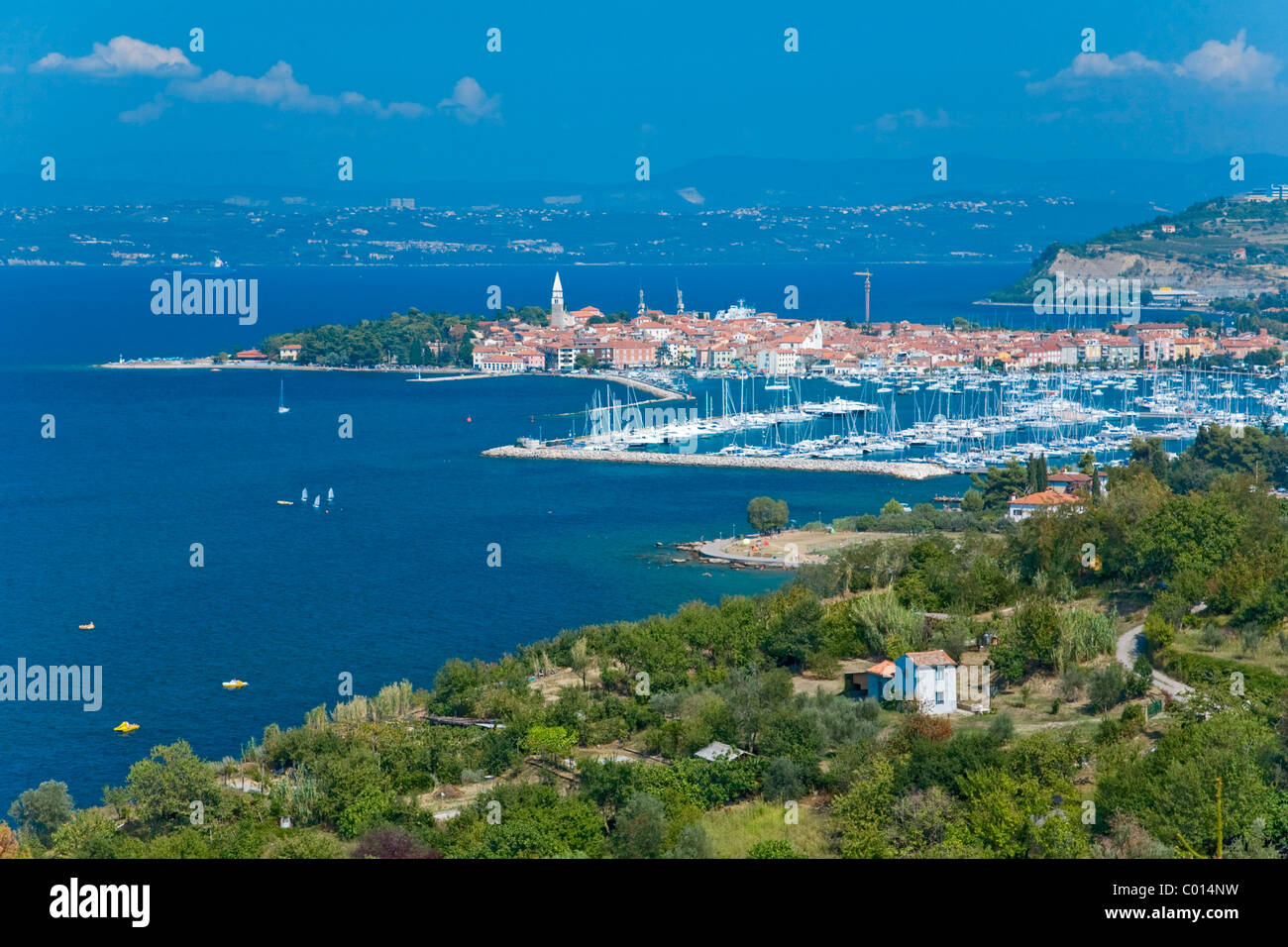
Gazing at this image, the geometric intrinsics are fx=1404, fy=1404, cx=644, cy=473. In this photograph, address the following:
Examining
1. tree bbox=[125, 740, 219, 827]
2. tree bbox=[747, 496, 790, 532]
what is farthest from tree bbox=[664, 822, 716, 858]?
tree bbox=[747, 496, 790, 532]

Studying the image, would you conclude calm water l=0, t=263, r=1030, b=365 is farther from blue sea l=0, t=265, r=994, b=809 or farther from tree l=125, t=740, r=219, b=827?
tree l=125, t=740, r=219, b=827

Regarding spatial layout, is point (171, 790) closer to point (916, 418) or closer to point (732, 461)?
point (732, 461)

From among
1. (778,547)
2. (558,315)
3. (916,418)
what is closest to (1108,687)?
(778,547)

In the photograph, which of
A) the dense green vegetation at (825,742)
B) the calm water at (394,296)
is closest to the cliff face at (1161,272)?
the calm water at (394,296)

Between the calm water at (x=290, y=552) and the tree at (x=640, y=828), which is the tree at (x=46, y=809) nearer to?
the calm water at (x=290, y=552)
